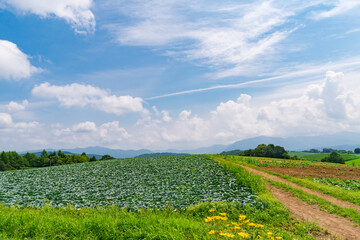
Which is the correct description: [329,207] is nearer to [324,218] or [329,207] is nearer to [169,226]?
[324,218]

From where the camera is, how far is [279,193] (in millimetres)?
12711

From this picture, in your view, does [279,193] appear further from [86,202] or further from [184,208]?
[86,202]

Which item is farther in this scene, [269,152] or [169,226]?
[269,152]

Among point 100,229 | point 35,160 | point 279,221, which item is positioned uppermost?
point 100,229

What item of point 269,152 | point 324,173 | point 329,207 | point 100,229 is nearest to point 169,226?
point 100,229

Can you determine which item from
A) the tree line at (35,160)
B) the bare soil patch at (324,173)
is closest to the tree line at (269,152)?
the bare soil patch at (324,173)

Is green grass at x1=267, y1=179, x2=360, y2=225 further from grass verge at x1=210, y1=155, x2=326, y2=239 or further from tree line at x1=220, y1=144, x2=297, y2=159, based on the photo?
tree line at x1=220, y1=144, x2=297, y2=159

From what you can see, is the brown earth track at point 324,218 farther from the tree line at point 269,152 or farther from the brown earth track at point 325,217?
the tree line at point 269,152

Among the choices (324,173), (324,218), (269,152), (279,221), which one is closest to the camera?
(279,221)

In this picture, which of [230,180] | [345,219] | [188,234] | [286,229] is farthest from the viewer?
[230,180]

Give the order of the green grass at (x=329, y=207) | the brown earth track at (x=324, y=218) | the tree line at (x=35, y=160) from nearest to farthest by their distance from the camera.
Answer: the brown earth track at (x=324, y=218) < the green grass at (x=329, y=207) < the tree line at (x=35, y=160)

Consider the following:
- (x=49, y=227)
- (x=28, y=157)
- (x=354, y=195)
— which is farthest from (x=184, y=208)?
(x=28, y=157)

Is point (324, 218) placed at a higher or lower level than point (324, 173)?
higher

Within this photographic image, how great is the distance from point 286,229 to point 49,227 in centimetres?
822
